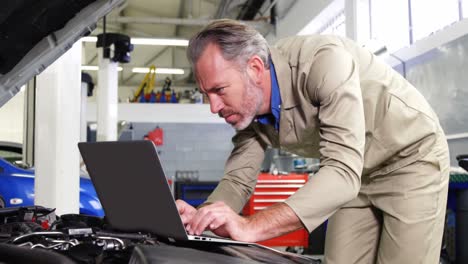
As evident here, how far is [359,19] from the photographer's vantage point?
6.21m

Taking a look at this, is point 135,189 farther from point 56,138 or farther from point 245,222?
point 56,138

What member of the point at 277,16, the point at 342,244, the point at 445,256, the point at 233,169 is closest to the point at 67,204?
the point at 233,169

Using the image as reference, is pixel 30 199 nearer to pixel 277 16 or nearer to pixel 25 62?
pixel 25 62

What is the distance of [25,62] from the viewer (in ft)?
4.98

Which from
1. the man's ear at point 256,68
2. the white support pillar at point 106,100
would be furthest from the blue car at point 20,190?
the man's ear at point 256,68

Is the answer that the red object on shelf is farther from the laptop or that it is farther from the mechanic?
the laptop

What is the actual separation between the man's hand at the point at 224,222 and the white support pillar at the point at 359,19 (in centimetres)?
532

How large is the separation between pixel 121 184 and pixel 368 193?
33.2 inches

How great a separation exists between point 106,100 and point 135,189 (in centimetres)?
511

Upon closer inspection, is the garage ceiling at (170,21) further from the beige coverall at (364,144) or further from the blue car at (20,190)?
the beige coverall at (364,144)

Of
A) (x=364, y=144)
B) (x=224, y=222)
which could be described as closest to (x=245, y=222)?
(x=224, y=222)

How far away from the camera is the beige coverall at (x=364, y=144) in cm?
133

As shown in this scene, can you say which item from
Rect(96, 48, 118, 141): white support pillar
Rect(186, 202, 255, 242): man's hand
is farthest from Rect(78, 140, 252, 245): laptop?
Rect(96, 48, 118, 141): white support pillar

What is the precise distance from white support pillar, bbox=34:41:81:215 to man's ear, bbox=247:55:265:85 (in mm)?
1621
